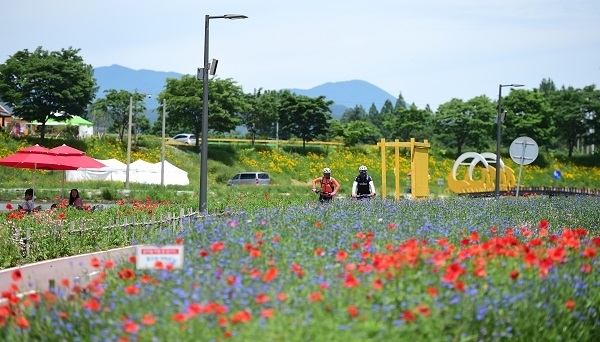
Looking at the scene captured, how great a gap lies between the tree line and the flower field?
3529 centimetres

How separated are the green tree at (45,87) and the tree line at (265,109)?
0.06m

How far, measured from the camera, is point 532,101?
300 feet

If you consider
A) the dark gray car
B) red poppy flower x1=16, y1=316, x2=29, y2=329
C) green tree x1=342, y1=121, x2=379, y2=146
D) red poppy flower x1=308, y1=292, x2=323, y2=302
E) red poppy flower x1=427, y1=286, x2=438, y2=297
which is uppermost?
green tree x1=342, y1=121, x2=379, y2=146

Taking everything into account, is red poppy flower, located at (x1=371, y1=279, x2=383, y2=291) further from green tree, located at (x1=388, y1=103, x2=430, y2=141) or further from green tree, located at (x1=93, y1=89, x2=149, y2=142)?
green tree, located at (x1=388, y1=103, x2=430, y2=141)

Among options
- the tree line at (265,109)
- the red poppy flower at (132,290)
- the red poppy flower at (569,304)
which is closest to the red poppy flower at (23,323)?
the red poppy flower at (132,290)

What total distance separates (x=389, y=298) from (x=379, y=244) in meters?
3.22

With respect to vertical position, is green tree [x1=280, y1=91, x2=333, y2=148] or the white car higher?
green tree [x1=280, y1=91, x2=333, y2=148]

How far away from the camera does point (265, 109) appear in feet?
276

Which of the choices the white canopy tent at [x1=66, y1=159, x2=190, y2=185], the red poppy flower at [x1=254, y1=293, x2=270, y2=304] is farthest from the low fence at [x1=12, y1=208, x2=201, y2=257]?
the white canopy tent at [x1=66, y1=159, x2=190, y2=185]

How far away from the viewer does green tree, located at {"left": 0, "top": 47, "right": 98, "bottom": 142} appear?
6203 cm

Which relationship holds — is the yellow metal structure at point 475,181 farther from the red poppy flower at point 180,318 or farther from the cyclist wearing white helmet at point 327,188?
the red poppy flower at point 180,318

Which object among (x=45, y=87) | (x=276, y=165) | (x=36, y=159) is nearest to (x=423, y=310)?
(x=36, y=159)

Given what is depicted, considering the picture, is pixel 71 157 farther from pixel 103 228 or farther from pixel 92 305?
pixel 92 305

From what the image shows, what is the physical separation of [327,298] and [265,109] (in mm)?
77219
